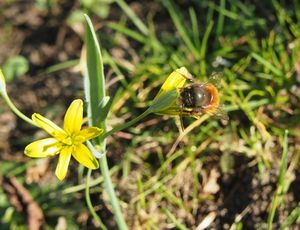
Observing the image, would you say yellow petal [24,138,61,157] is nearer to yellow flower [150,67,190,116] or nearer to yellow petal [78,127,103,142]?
yellow petal [78,127,103,142]

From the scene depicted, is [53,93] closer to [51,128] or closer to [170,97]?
[51,128]

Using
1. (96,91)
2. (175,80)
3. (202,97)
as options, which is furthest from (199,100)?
(96,91)

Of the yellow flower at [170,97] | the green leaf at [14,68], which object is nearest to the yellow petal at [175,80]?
the yellow flower at [170,97]

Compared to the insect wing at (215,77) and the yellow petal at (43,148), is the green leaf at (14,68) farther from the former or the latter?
the insect wing at (215,77)

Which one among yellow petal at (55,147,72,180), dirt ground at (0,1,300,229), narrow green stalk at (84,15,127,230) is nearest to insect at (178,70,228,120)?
narrow green stalk at (84,15,127,230)

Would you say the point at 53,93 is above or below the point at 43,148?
below

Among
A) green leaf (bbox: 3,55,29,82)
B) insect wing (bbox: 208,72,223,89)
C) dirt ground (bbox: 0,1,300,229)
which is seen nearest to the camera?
insect wing (bbox: 208,72,223,89)
